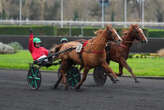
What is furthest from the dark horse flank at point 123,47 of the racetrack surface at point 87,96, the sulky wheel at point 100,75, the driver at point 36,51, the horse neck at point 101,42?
the driver at point 36,51

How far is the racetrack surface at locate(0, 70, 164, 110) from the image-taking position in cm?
1005

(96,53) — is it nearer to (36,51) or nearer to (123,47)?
(123,47)

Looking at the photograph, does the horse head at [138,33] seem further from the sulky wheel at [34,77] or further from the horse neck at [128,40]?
the sulky wheel at [34,77]

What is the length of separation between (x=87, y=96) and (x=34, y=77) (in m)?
2.16

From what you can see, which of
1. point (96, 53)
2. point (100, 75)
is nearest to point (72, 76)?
point (100, 75)

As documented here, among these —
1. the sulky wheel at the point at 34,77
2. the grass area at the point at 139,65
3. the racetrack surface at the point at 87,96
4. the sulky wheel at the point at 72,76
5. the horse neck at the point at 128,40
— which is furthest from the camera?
the grass area at the point at 139,65

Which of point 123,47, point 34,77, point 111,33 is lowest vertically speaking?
point 34,77

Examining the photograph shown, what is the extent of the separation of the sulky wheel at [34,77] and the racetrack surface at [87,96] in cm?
17

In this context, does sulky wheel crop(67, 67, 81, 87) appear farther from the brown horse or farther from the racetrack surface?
the brown horse

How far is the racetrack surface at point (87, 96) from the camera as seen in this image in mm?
10055

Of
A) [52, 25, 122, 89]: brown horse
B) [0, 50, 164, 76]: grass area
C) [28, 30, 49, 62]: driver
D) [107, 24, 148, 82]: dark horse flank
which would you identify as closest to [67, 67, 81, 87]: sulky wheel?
[52, 25, 122, 89]: brown horse

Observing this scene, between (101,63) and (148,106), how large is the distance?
2620 mm

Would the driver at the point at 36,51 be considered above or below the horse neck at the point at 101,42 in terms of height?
below

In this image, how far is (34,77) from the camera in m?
13.3
